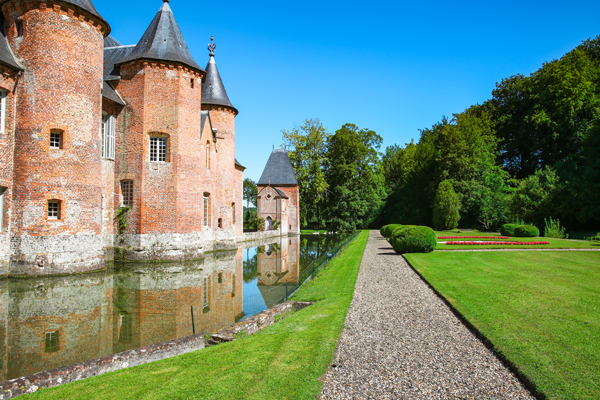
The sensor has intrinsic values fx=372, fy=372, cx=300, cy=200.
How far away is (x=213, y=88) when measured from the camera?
952 inches

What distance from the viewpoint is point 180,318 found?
327 inches

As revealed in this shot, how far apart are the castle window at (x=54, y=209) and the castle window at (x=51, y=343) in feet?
25.1

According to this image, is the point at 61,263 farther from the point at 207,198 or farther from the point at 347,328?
the point at 347,328

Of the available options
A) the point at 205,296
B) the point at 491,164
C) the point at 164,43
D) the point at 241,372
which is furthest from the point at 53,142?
the point at 491,164

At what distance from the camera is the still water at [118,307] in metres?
6.50

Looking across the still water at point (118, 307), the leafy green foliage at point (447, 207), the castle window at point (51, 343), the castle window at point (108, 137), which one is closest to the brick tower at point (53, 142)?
the still water at point (118, 307)

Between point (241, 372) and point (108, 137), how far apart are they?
15921mm

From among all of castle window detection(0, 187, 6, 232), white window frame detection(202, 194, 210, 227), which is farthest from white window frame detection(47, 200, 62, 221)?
white window frame detection(202, 194, 210, 227)

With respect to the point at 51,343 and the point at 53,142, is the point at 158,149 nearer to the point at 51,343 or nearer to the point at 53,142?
the point at 53,142

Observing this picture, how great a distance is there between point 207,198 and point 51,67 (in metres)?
10.2

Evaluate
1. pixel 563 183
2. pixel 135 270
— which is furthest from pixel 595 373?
pixel 563 183

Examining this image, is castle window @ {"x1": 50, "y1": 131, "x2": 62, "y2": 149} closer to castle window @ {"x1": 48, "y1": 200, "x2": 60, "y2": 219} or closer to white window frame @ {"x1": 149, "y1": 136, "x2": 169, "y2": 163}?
castle window @ {"x1": 48, "y1": 200, "x2": 60, "y2": 219}

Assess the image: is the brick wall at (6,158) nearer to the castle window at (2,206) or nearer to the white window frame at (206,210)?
the castle window at (2,206)

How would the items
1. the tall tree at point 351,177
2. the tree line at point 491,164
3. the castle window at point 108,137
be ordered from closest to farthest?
the castle window at point 108,137 → the tree line at point 491,164 → the tall tree at point 351,177
